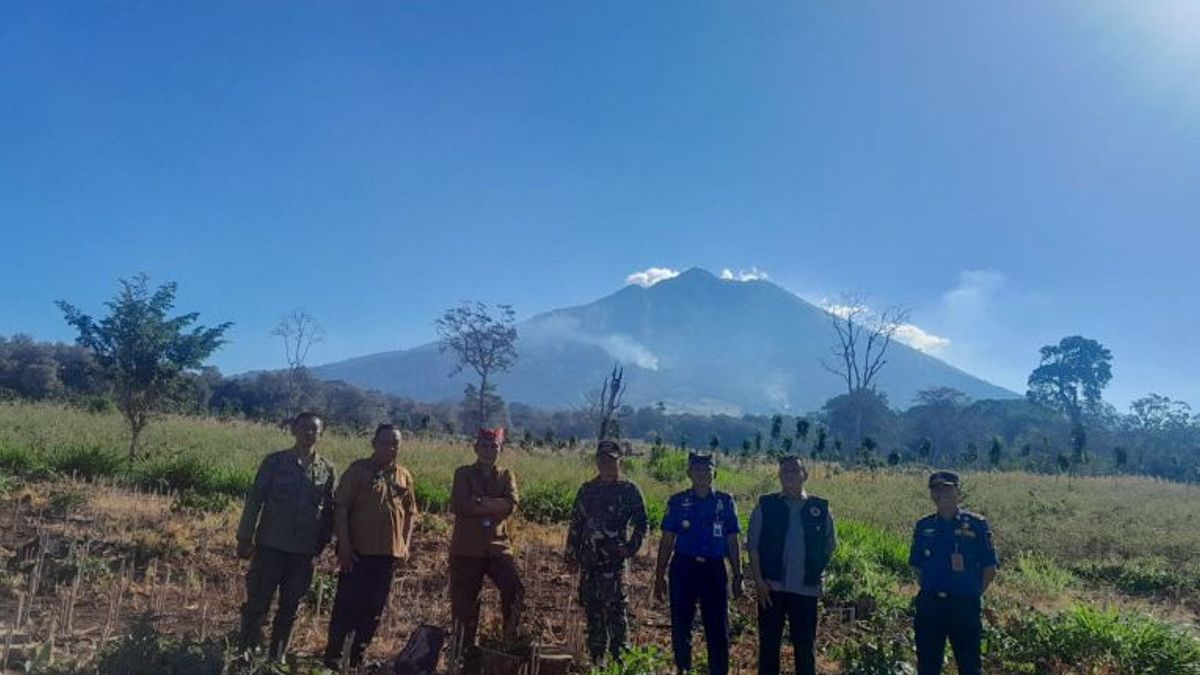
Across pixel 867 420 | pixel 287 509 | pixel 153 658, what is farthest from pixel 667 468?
pixel 867 420

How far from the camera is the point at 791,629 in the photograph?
4.43 metres

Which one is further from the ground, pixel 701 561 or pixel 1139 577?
pixel 701 561

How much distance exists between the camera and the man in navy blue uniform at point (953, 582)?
4.23 metres

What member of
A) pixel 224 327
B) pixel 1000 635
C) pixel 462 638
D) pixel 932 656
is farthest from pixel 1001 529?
pixel 224 327

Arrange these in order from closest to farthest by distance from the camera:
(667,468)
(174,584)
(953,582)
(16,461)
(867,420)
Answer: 1. (953,582)
2. (174,584)
3. (16,461)
4. (667,468)
5. (867,420)

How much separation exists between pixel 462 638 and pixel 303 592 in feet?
3.18

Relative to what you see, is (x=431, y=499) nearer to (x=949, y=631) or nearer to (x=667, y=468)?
(x=949, y=631)

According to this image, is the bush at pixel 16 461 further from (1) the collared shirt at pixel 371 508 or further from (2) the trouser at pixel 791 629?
(2) the trouser at pixel 791 629

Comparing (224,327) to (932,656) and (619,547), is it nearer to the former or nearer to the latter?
(619,547)

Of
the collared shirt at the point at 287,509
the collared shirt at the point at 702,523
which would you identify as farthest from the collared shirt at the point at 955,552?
the collared shirt at the point at 287,509

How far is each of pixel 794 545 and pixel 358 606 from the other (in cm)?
247

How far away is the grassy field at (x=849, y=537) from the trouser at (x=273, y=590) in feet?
3.10

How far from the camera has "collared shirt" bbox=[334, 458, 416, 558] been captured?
4.43 m

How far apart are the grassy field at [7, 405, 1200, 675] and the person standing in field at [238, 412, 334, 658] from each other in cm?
101
